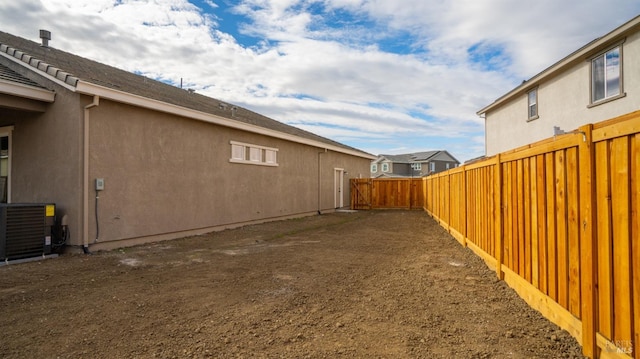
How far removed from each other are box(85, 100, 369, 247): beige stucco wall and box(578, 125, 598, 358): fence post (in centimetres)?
803

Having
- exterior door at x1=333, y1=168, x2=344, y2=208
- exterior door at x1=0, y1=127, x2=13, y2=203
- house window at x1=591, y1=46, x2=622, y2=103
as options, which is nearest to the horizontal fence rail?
house window at x1=591, y1=46, x2=622, y2=103

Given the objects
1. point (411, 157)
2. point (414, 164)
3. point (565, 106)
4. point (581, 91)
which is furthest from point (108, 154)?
point (411, 157)

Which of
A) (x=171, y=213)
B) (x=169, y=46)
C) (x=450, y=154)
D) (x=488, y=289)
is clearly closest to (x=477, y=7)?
(x=488, y=289)

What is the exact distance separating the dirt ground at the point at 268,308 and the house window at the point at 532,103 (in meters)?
11.1

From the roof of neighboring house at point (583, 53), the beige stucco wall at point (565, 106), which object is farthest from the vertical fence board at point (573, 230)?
the roof of neighboring house at point (583, 53)

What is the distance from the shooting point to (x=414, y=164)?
53.8 meters

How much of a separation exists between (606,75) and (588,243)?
38.6 feet

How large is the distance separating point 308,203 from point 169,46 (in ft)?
28.7

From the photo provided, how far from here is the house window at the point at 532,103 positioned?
14977 millimetres

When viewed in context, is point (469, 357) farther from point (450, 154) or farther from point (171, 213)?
point (450, 154)

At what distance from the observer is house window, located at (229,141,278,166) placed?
37.6ft

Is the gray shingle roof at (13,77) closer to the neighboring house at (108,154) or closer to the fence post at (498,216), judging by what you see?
the neighboring house at (108,154)

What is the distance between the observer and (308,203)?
16.1 m

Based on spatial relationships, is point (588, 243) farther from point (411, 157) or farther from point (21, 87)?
point (411, 157)
